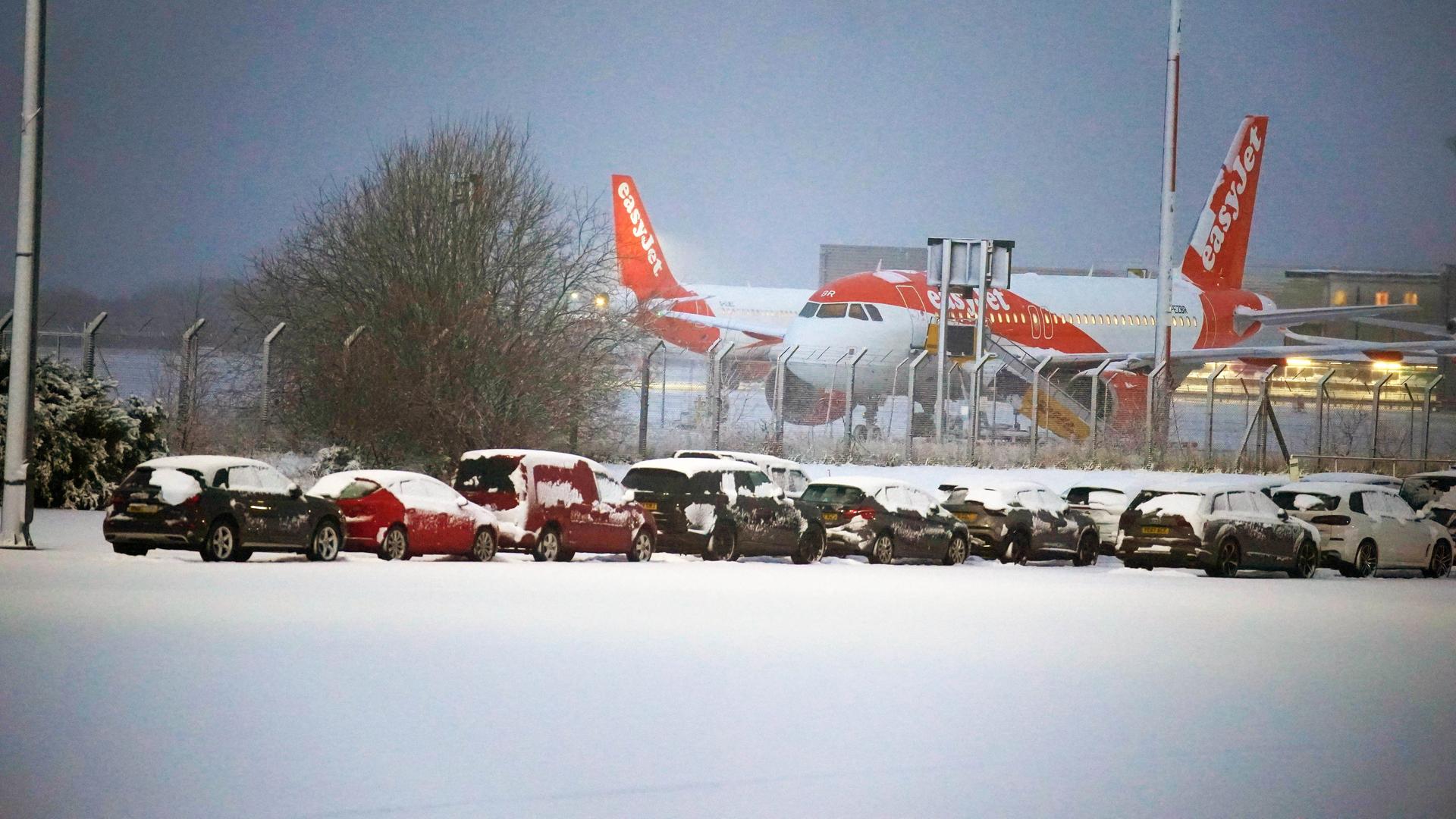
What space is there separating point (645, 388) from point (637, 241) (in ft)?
105

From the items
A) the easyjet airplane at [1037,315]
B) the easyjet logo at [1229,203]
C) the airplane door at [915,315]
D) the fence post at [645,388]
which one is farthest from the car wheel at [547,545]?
the easyjet logo at [1229,203]

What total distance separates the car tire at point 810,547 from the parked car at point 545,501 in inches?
106

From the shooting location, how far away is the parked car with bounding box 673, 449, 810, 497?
27.0 meters

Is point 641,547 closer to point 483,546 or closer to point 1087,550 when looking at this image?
point 483,546

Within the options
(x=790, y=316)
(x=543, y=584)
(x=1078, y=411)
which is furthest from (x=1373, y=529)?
(x=790, y=316)

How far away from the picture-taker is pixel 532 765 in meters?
7.94

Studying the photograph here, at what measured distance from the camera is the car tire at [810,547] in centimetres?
2372

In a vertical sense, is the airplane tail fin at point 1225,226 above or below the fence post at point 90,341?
above

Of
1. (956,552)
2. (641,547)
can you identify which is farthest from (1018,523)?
(641,547)

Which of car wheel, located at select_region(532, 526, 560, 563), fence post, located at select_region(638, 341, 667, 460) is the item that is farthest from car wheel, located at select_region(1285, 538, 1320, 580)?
fence post, located at select_region(638, 341, 667, 460)

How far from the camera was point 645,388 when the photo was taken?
32.3m

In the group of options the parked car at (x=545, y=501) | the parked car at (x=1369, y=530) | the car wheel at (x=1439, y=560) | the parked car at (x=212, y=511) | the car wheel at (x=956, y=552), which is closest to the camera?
the parked car at (x=212, y=511)

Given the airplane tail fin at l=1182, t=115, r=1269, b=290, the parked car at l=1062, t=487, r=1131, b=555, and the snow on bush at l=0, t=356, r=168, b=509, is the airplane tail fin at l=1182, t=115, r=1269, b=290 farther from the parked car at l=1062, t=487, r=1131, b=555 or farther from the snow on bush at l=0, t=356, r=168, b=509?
the snow on bush at l=0, t=356, r=168, b=509

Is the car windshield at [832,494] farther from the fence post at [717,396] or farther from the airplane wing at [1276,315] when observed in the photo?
the airplane wing at [1276,315]
